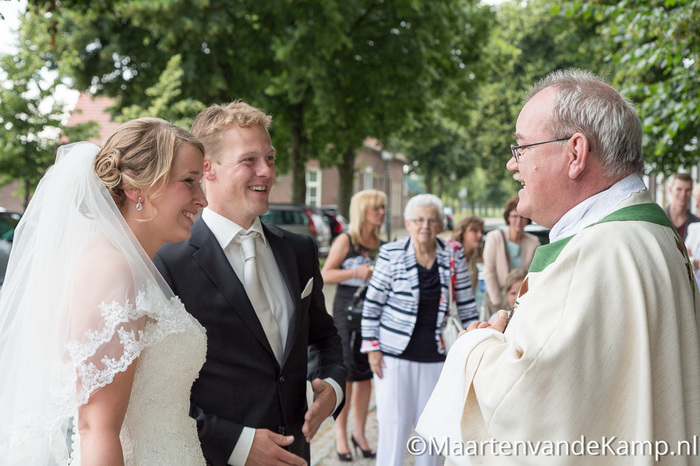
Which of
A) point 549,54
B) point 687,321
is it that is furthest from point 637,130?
point 549,54

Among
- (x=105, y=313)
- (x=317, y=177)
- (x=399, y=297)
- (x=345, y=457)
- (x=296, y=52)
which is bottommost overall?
(x=345, y=457)

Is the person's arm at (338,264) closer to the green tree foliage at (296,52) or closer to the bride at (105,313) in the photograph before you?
the bride at (105,313)

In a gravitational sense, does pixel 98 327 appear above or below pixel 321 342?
above

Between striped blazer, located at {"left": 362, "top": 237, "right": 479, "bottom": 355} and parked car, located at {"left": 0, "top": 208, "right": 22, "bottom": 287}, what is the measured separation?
13.0 ft

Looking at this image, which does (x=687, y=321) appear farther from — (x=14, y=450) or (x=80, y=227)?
(x=14, y=450)

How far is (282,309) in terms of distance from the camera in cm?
281

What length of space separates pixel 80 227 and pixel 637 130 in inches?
70.9

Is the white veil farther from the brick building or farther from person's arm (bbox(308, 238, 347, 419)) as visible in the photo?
the brick building

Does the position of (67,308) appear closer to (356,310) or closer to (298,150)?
(356,310)

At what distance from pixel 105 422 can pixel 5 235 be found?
659cm

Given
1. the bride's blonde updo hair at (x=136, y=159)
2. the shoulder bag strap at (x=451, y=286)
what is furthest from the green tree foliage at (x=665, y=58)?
the bride's blonde updo hair at (x=136, y=159)

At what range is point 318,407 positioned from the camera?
280cm

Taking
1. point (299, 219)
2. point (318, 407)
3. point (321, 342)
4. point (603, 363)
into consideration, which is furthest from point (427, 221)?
point (299, 219)

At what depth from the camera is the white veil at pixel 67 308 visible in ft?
6.36
